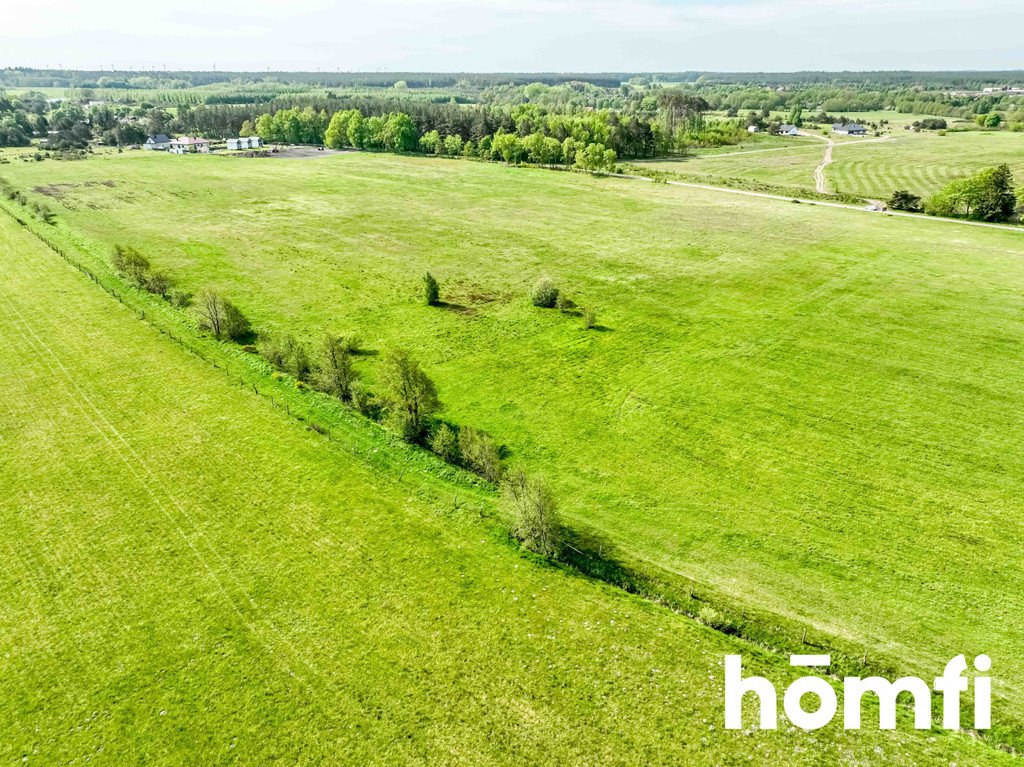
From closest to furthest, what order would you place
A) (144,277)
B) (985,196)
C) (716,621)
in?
1. (716,621)
2. (144,277)
3. (985,196)

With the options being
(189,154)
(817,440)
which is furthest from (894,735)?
(189,154)

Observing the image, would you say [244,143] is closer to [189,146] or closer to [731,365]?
[189,146]

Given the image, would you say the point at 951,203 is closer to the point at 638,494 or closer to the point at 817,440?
the point at 817,440

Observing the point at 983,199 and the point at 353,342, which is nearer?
the point at 353,342

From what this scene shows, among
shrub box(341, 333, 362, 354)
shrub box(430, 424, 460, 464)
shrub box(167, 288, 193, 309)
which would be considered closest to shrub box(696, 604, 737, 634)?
shrub box(430, 424, 460, 464)

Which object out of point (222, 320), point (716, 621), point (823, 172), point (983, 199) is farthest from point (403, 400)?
point (823, 172)

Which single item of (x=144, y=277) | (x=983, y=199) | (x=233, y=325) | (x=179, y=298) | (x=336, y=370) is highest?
(x=983, y=199)
